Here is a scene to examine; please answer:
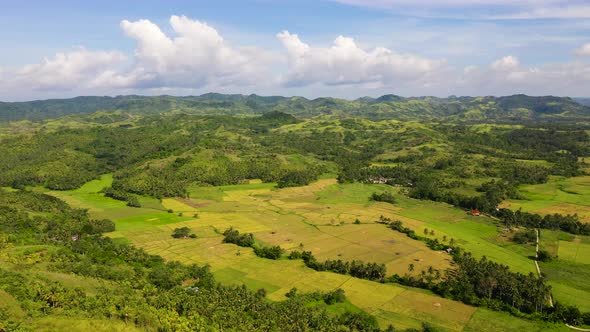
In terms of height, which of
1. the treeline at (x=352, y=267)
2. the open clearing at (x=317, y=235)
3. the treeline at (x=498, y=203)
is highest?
the treeline at (x=498, y=203)

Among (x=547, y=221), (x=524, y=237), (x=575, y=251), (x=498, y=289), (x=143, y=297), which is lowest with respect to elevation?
(x=575, y=251)

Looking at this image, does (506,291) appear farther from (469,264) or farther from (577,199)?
(577,199)

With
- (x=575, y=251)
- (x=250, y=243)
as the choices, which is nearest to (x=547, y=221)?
(x=575, y=251)

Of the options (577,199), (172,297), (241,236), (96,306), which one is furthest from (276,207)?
(577,199)

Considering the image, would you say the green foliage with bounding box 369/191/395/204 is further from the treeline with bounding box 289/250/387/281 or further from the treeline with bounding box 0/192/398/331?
the treeline with bounding box 0/192/398/331

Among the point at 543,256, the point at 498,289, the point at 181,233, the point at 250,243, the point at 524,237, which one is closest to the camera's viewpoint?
the point at 498,289

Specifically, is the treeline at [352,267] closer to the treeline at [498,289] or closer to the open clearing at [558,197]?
the treeline at [498,289]

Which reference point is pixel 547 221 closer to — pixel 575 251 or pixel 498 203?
pixel 575 251

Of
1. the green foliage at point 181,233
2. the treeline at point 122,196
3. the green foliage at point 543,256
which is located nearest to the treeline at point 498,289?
the green foliage at point 543,256

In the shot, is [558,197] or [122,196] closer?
[558,197]
